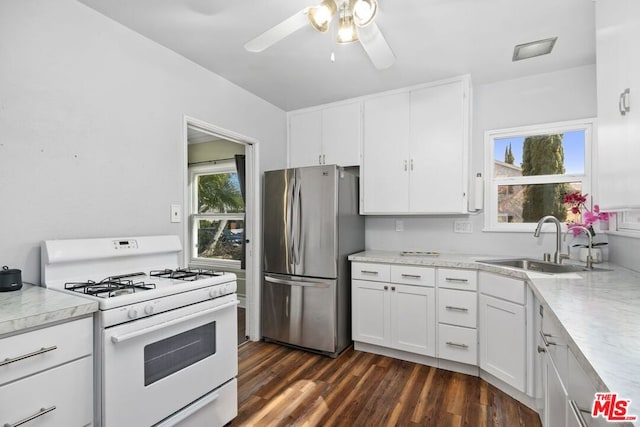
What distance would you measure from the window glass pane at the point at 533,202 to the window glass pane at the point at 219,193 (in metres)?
3.17

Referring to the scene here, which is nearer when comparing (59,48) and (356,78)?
(59,48)

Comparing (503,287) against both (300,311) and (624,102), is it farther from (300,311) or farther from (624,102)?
(300,311)

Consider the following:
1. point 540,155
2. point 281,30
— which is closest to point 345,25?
point 281,30

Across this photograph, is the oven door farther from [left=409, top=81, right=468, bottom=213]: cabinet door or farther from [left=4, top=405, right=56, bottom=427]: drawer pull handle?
[left=409, top=81, right=468, bottom=213]: cabinet door

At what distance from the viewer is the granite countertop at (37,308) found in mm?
1065

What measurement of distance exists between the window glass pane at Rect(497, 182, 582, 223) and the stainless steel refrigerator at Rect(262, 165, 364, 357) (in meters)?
1.39

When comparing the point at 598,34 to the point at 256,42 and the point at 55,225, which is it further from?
the point at 55,225

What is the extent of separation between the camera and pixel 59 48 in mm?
1716

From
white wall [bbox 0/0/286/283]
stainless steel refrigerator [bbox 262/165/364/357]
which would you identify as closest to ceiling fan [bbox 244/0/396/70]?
white wall [bbox 0/0/286/283]

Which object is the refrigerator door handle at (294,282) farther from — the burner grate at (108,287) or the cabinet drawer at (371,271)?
the burner grate at (108,287)

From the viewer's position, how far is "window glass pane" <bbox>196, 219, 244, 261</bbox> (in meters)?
4.43

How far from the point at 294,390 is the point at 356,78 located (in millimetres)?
2578

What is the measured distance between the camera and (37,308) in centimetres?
118

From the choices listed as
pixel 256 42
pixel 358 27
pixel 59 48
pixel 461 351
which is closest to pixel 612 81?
pixel 358 27
